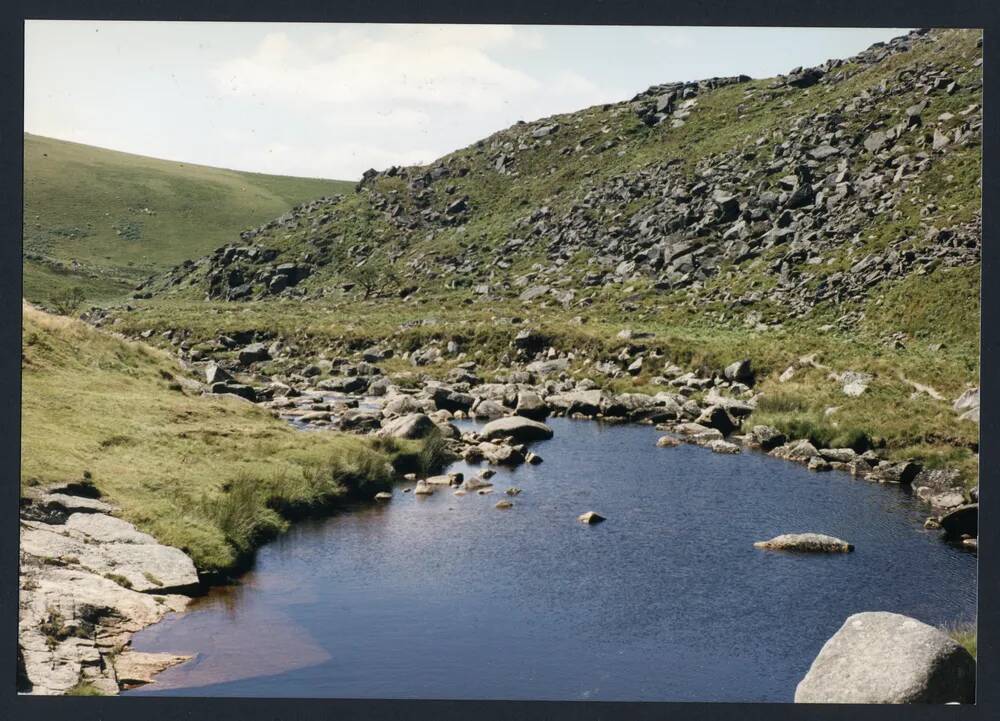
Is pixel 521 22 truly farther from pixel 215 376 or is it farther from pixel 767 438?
pixel 215 376

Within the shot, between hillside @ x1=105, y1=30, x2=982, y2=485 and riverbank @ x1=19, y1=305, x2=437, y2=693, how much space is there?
2330 cm

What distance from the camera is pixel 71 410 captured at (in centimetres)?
3812

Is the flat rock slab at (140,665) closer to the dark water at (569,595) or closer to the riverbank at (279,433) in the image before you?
the riverbank at (279,433)

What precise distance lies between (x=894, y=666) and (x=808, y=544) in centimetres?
1219

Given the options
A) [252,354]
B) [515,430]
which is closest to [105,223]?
[252,354]

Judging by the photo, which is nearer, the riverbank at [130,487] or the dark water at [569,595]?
the riverbank at [130,487]

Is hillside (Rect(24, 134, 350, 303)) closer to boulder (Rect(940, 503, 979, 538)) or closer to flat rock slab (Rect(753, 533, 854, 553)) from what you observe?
flat rock slab (Rect(753, 533, 854, 553))

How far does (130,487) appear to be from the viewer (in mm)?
32344

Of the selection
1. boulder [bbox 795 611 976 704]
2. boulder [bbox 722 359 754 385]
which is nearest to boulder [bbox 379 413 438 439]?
boulder [bbox 722 359 754 385]

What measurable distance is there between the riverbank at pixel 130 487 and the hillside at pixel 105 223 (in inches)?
3627

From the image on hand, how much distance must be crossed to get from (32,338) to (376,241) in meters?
92.3

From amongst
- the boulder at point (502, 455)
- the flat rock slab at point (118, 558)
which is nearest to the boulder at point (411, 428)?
the boulder at point (502, 455)

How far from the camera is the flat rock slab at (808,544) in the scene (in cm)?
3306

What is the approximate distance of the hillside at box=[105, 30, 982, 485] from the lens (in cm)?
5619
